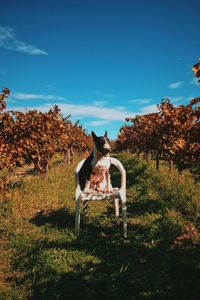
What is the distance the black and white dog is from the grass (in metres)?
1.05

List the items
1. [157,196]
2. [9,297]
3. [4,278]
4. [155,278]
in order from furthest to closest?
[157,196] < [4,278] < [155,278] < [9,297]

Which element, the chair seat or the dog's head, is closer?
the dog's head

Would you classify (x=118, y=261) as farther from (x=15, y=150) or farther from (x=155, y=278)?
(x=15, y=150)

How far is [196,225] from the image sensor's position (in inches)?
257

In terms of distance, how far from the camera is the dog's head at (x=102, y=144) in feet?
21.1

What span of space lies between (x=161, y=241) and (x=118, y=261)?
1118mm

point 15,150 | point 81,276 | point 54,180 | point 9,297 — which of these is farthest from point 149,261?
point 54,180

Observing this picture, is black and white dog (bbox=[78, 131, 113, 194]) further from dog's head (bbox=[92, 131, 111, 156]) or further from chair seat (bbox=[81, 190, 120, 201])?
chair seat (bbox=[81, 190, 120, 201])

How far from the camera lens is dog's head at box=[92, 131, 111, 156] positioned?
643 centimetres

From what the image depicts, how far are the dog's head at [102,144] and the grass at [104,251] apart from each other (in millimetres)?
2000

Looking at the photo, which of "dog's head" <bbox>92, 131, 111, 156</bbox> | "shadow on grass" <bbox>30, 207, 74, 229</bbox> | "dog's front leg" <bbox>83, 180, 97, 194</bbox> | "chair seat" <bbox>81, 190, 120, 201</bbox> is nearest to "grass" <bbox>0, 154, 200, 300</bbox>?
"shadow on grass" <bbox>30, 207, 74, 229</bbox>

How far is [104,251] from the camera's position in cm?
591

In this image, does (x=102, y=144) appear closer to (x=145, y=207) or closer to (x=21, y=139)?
(x=145, y=207)

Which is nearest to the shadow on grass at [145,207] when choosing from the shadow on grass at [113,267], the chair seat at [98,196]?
the shadow on grass at [113,267]
